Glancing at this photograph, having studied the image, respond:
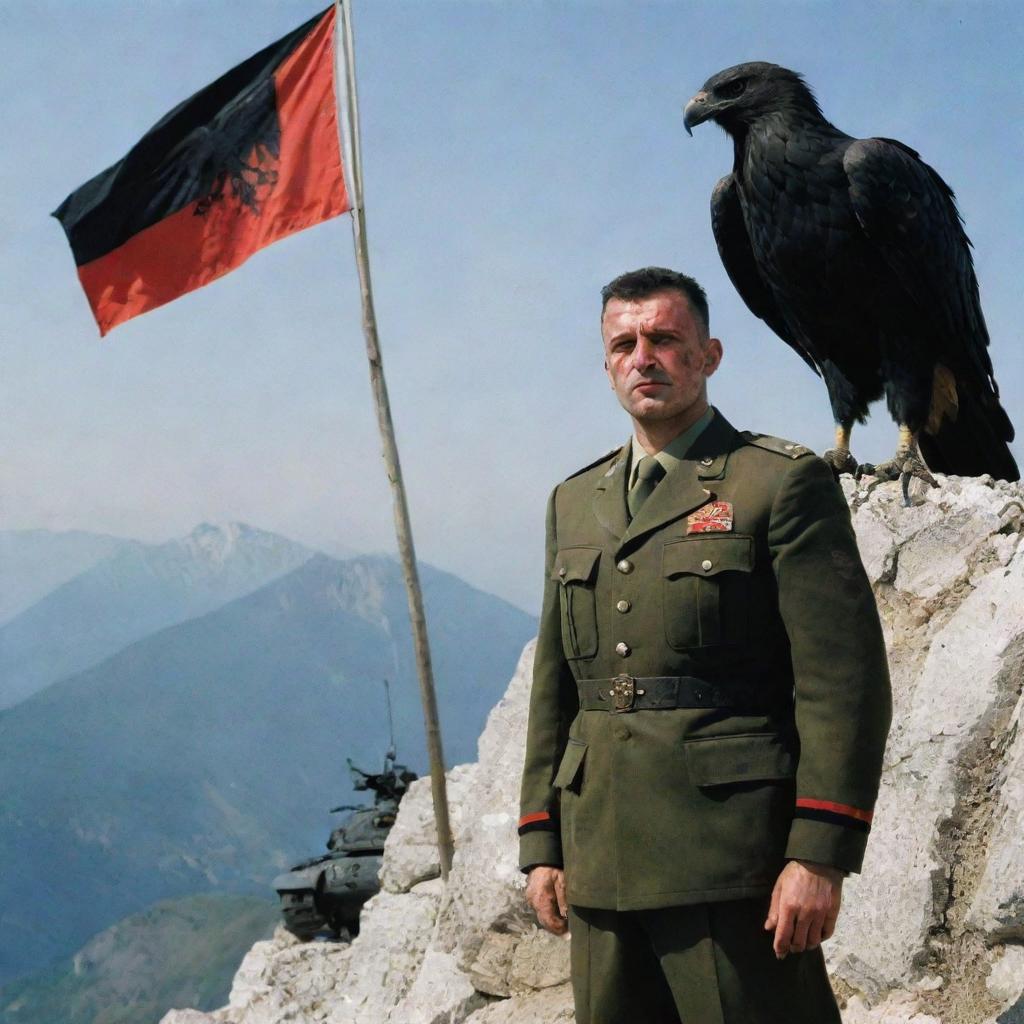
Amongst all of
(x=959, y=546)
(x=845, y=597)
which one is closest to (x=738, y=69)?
(x=959, y=546)

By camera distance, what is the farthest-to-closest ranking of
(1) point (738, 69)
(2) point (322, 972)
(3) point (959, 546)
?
1. (2) point (322, 972)
2. (1) point (738, 69)
3. (3) point (959, 546)

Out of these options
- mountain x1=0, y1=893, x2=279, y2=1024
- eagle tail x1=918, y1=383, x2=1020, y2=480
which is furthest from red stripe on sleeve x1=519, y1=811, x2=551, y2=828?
mountain x1=0, y1=893, x2=279, y2=1024

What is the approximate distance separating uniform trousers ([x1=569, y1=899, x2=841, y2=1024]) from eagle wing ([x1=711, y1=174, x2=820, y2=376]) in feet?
12.9

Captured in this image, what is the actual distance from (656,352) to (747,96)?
3.35m

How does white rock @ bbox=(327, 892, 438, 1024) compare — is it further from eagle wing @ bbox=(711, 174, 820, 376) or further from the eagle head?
the eagle head

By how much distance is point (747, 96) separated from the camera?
212 inches

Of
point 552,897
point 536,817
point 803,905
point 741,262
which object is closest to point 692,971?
point 803,905

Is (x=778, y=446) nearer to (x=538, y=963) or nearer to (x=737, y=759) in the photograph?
(x=737, y=759)

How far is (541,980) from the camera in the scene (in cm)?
484

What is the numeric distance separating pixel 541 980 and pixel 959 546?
2466 mm

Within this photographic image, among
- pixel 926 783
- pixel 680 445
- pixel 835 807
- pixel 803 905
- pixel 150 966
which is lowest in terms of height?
pixel 150 966

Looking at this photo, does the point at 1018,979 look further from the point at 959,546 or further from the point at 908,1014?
the point at 959,546

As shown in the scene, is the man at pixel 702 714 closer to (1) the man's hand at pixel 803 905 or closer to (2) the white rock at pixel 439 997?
(1) the man's hand at pixel 803 905

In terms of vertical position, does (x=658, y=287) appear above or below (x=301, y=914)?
above
